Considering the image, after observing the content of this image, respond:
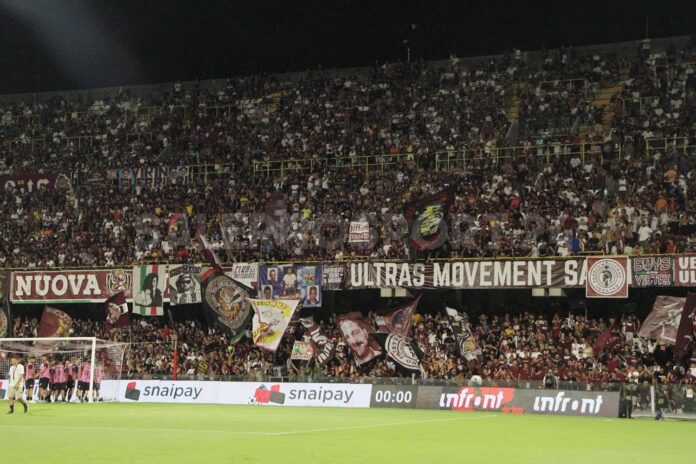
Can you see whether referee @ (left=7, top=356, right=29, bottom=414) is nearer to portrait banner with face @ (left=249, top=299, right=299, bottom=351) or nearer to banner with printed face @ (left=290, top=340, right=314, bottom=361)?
portrait banner with face @ (left=249, top=299, right=299, bottom=351)

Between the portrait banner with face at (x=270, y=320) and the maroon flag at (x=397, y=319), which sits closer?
the maroon flag at (x=397, y=319)

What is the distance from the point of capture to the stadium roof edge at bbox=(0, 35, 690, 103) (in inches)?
1955

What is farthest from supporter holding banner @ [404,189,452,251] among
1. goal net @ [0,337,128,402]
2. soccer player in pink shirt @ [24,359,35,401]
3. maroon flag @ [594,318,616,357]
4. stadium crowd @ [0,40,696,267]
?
soccer player in pink shirt @ [24,359,35,401]

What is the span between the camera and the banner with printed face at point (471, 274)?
3884 cm

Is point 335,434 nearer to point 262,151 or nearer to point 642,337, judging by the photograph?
point 642,337

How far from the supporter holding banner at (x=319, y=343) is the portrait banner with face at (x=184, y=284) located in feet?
17.6

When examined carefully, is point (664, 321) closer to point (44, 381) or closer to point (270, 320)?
point (270, 320)

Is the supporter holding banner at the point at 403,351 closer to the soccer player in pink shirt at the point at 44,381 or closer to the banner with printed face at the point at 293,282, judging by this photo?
the banner with printed face at the point at 293,282

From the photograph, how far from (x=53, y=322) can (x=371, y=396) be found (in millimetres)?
19016

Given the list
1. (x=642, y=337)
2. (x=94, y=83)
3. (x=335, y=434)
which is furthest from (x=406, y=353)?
(x=94, y=83)

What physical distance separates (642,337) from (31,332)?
94.5ft

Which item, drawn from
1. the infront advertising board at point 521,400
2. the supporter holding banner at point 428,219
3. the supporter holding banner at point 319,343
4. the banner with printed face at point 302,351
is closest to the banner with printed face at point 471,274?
the supporter holding banner at point 428,219

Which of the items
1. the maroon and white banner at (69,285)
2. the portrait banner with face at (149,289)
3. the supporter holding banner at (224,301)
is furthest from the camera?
the maroon and white banner at (69,285)

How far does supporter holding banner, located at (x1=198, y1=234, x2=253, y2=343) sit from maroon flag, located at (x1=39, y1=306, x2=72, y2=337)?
28.3ft
